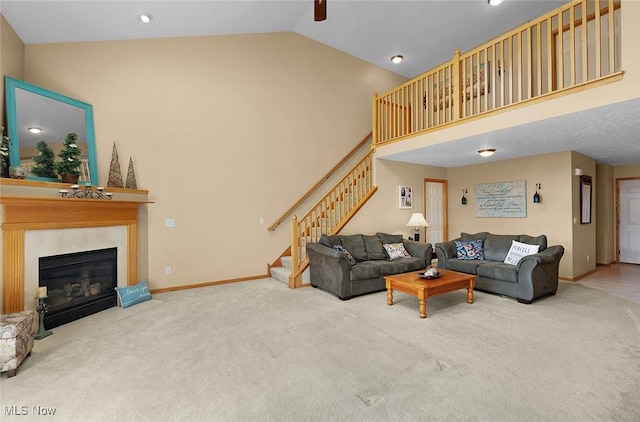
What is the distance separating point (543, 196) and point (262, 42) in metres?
6.04

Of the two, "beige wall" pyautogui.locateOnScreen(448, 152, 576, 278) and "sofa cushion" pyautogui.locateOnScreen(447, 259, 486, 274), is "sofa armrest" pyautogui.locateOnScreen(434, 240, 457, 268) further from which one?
"beige wall" pyautogui.locateOnScreen(448, 152, 576, 278)

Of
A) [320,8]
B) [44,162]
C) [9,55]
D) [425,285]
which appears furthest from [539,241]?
[9,55]

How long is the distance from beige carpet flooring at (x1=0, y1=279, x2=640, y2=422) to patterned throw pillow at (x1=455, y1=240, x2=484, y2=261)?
1.32 meters

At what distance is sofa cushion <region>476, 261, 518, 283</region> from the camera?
13.8ft

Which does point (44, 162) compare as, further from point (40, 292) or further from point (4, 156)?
point (40, 292)

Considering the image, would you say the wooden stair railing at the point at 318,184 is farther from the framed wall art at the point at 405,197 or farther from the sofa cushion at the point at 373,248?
the sofa cushion at the point at 373,248

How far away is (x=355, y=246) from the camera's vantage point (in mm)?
5152

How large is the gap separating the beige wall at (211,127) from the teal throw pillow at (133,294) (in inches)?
16.4

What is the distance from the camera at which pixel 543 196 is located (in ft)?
18.7

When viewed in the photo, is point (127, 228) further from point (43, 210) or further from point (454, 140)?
point (454, 140)

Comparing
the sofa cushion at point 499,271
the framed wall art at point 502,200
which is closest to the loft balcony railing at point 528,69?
the framed wall art at point 502,200

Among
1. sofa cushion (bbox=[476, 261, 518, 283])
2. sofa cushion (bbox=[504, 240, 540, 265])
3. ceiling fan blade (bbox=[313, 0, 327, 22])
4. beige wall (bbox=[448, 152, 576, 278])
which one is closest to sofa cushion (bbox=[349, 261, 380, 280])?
sofa cushion (bbox=[476, 261, 518, 283])

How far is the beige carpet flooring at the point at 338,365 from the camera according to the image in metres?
1.93

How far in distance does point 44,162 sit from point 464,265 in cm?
605
